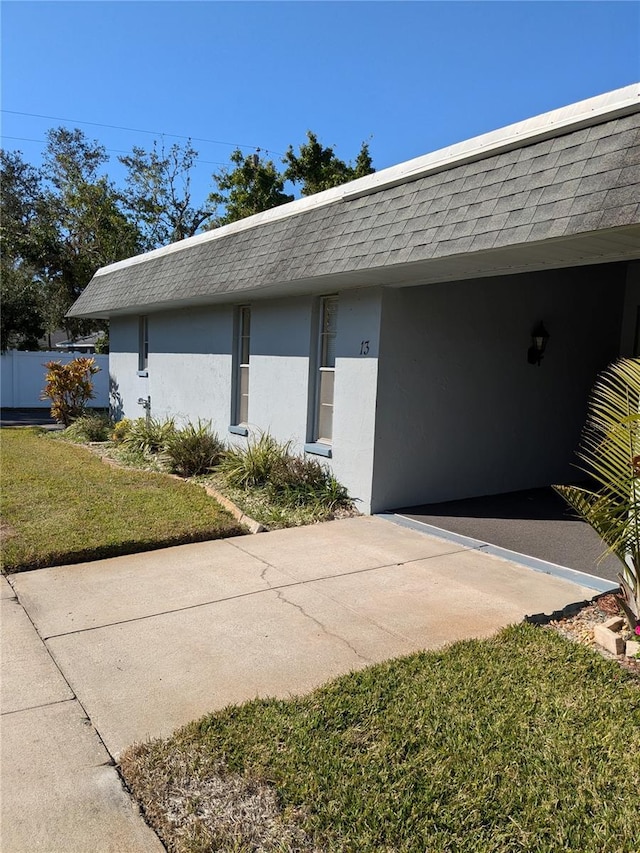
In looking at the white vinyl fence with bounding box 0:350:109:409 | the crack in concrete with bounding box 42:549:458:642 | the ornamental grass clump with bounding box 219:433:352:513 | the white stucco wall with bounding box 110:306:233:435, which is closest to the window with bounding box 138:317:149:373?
the white stucco wall with bounding box 110:306:233:435

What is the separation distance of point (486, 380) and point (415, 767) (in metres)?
6.56

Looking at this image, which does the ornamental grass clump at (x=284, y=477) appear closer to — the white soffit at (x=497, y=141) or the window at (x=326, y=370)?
the window at (x=326, y=370)

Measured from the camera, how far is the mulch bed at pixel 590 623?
154 inches

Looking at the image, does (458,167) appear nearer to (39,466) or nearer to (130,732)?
(130,732)

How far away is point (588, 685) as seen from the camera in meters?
3.52

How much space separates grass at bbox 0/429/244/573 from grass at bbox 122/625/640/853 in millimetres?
3383

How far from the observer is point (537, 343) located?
9.12 m

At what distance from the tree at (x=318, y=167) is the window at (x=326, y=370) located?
17847mm

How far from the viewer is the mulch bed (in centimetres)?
390

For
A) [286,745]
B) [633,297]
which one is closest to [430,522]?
[286,745]

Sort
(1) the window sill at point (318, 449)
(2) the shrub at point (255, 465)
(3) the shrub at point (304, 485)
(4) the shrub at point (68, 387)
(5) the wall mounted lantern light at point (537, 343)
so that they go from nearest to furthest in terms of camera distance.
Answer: (3) the shrub at point (304, 485)
(1) the window sill at point (318, 449)
(2) the shrub at point (255, 465)
(5) the wall mounted lantern light at point (537, 343)
(4) the shrub at point (68, 387)

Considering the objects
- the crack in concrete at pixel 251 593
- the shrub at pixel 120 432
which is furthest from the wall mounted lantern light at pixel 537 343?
the shrub at pixel 120 432

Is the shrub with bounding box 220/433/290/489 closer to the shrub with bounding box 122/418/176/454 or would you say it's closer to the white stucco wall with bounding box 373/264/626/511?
the white stucco wall with bounding box 373/264/626/511

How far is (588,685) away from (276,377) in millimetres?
6798
